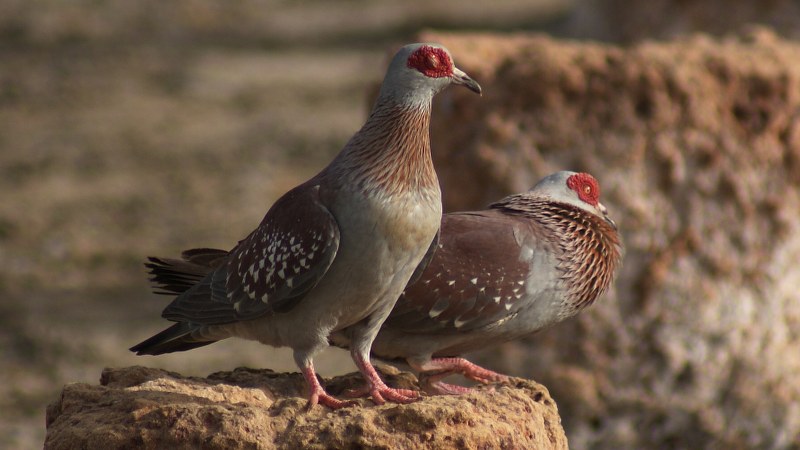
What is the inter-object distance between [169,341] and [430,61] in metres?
1.64

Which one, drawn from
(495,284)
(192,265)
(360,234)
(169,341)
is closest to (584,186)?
(495,284)

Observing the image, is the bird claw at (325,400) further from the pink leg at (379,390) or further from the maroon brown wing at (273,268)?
the maroon brown wing at (273,268)

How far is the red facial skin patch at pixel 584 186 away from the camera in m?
5.93

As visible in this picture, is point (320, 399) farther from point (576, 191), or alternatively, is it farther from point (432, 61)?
point (576, 191)

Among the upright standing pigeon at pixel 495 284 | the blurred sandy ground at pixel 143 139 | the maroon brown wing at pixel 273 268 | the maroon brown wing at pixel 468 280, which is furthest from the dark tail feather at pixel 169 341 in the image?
the blurred sandy ground at pixel 143 139

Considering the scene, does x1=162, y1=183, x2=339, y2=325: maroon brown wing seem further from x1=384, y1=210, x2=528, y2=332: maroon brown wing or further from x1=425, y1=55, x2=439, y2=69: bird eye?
x1=384, y1=210, x2=528, y2=332: maroon brown wing

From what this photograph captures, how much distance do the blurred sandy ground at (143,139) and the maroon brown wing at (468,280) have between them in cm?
509

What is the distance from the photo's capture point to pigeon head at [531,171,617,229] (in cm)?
593

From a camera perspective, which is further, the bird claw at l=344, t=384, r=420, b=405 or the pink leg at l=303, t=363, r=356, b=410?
the bird claw at l=344, t=384, r=420, b=405

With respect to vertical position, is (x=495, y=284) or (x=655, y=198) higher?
(x=655, y=198)

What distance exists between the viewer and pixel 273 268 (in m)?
4.91

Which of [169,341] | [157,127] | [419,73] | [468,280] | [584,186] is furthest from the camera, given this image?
[157,127]

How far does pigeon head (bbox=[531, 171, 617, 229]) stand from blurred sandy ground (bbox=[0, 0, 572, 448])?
528 centimetres

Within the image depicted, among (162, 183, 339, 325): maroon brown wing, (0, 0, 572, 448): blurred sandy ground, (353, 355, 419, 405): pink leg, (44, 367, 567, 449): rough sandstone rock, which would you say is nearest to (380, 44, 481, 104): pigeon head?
(162, 183, 339, 325): maroon brown wing
